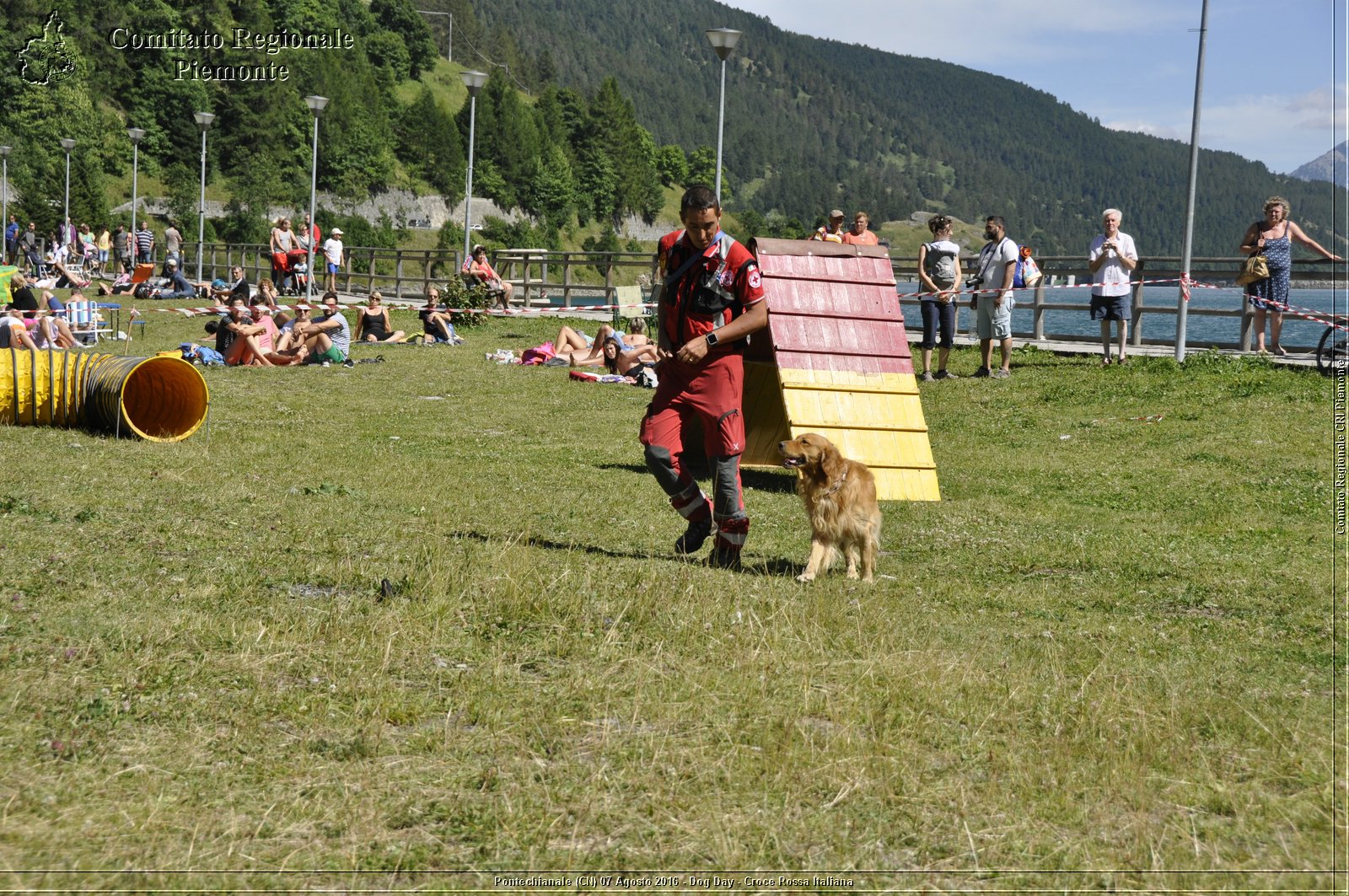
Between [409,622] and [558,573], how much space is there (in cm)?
117

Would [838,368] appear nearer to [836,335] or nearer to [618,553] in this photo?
[836,335]

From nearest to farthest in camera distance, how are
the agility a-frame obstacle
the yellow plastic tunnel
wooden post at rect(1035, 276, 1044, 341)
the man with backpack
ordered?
the agility a-frame obstacle → the yellow plastic tunnel → the man with backpack → wooden post at rect(1035, 276, 1044, 341)

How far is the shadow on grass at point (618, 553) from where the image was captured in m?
7.74

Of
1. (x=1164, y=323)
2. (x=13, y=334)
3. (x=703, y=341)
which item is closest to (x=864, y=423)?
(x=703, y=341)

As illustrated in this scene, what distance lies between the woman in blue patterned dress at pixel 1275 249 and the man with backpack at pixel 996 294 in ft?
9.36

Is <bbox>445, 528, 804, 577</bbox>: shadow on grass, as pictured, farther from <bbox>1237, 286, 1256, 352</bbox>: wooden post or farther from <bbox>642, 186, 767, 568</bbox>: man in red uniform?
<bbox>1237, 286, 1256, 352</bbox>: wooden post

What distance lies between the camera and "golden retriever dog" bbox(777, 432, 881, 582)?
7477 mm

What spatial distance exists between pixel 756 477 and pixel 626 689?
691 cm

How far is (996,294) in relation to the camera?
673 inches

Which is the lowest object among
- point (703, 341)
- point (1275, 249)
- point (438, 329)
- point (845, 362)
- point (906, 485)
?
point (906, 485)

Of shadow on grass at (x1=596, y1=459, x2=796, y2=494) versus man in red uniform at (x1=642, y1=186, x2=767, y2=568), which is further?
shadow on grass at (x1=596, y1=459, x2=796, y2=494)

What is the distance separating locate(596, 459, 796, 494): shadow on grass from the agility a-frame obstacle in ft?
1.72

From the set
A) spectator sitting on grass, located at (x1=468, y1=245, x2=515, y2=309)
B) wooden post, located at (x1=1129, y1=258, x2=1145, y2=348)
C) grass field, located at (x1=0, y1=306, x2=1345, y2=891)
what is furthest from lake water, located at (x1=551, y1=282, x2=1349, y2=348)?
grass field, located at (x1=0, y1=306, x2=1345, y2=891)

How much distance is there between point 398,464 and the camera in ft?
36.4
